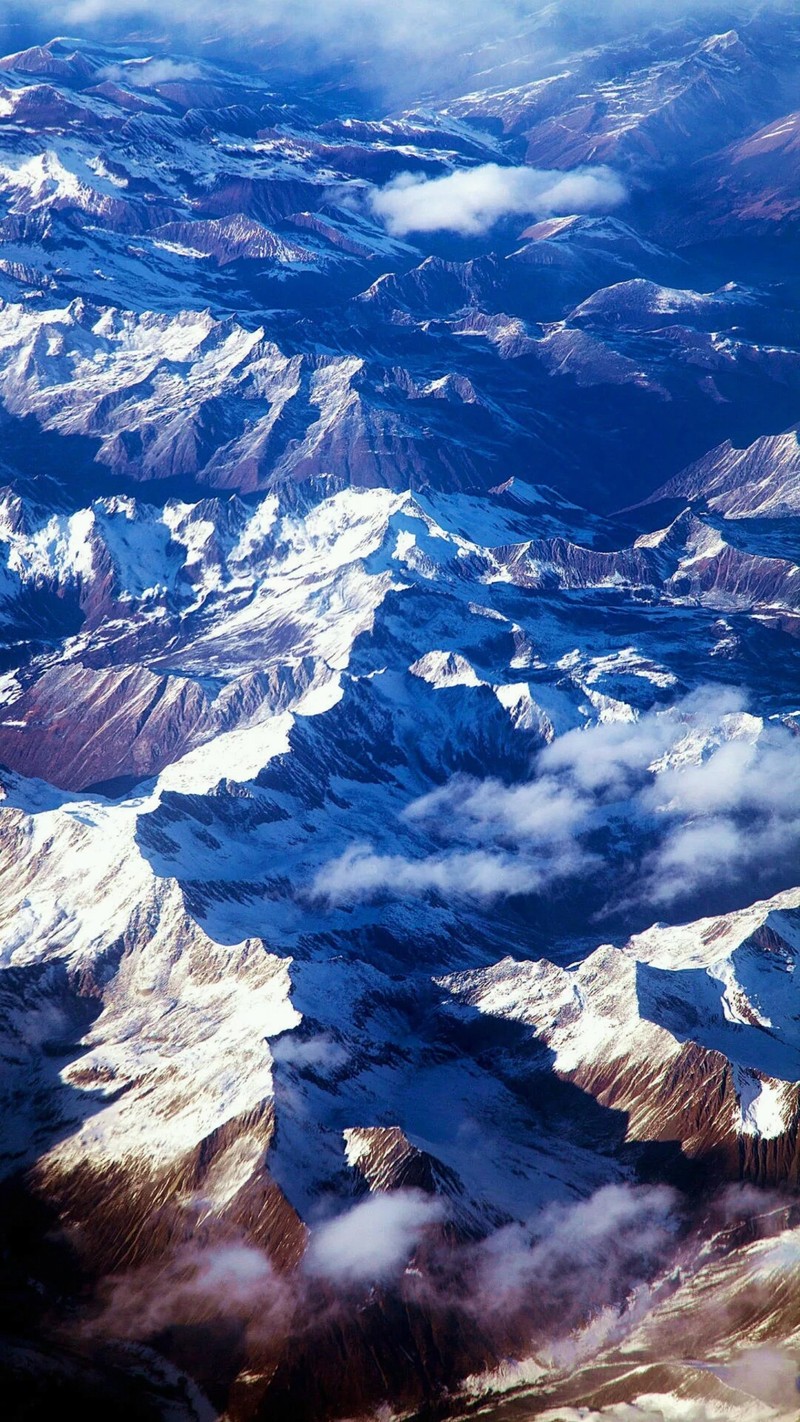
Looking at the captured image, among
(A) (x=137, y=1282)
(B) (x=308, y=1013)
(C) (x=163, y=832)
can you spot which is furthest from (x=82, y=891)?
(A) (x=137, y=1282)

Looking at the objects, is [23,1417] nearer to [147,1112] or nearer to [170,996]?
[147,1112]

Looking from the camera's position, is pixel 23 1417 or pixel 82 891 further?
pixel 82 891

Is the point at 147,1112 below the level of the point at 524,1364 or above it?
above

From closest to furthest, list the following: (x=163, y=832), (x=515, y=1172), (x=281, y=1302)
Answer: (x=281, y=1302) → (x=515, y=1172) → (x=163, y=832)

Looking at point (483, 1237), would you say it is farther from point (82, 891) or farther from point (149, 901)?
point (82, 891)

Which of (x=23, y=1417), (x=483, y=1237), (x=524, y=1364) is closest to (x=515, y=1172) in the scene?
(x=483, y=1237)

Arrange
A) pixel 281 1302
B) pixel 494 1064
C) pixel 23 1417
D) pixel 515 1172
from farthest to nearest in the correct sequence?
pixel 494 1064 → pixel 515 1172 → pixel 281 1302 → pixel 23 1417

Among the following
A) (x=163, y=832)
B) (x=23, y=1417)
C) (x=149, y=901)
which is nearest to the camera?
(x=23, y=1417)

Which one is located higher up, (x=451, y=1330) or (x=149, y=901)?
(x=149, y=901)

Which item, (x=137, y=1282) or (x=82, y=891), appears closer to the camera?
(x=137, y=1282)
